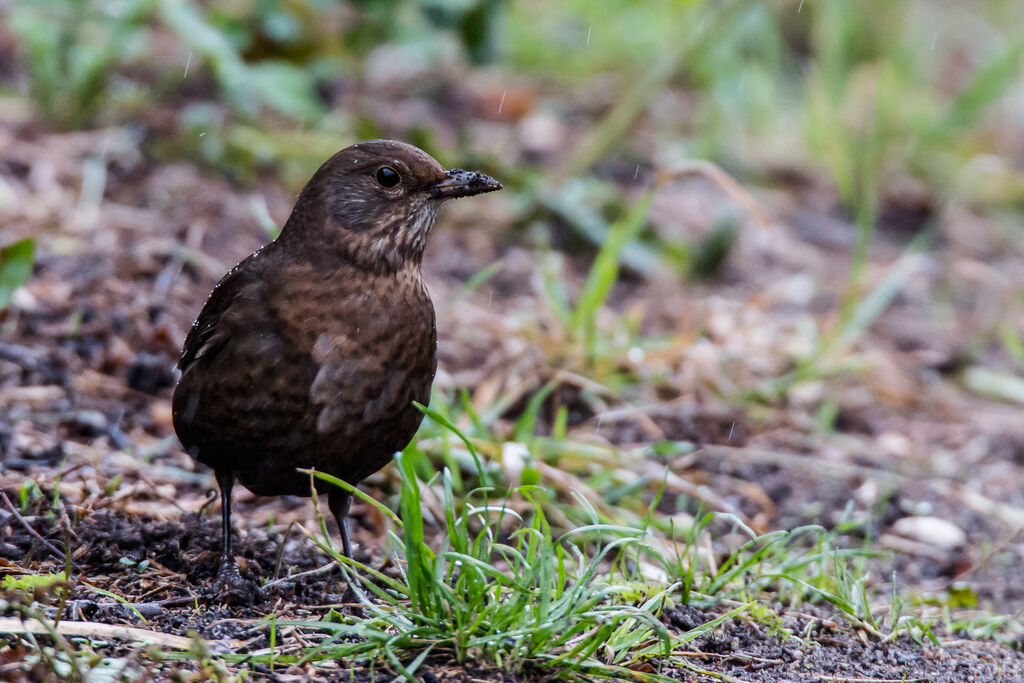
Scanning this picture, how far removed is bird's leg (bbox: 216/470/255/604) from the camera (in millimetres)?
2998

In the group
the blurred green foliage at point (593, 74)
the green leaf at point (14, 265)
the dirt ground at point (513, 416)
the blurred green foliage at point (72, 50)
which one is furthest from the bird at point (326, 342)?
the blurred green foliage at point (72, 50)

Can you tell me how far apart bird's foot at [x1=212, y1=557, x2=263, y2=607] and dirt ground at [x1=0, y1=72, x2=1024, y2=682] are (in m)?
0.03

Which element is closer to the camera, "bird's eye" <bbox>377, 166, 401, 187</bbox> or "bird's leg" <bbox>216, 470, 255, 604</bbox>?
"bird's leg" <bbox>216, 470, 255, 604</bbox>

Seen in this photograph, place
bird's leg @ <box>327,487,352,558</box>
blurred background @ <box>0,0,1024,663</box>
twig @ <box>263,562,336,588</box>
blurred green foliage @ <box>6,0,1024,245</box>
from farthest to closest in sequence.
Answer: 1. blurred green foliage @ <box>6,0,1024,245</box>
2. blurred background @ <box>0,0,1024,663</box>
3. bird's leg @ <box>327,487,352,558</box>
4. twig @ <box>263,562,336,588</box>

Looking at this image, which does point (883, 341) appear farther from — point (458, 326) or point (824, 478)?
point (458, 326)

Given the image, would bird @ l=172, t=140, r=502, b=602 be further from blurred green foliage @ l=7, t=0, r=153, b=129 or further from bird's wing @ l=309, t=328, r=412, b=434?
blurred green foliage @ l=7, t=0, r=153, b=129

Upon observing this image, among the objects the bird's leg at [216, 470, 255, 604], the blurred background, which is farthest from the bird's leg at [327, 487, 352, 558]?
the blurred background

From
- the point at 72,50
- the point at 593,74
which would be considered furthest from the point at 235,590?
the point at 593,74

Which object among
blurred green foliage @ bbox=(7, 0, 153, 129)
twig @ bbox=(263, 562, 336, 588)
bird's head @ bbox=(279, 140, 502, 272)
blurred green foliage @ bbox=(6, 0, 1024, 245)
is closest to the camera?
twig @ bbox=(263, 562, 336, 588)

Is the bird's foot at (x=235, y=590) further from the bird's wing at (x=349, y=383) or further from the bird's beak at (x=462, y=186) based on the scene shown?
the bird's beak at (x=462, y=186)

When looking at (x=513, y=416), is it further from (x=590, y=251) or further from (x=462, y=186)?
(x=590, y=251)

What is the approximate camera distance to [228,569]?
3.14 m

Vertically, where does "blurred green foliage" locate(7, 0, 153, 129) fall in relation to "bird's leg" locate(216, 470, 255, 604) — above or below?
above

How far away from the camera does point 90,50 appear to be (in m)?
6.12
